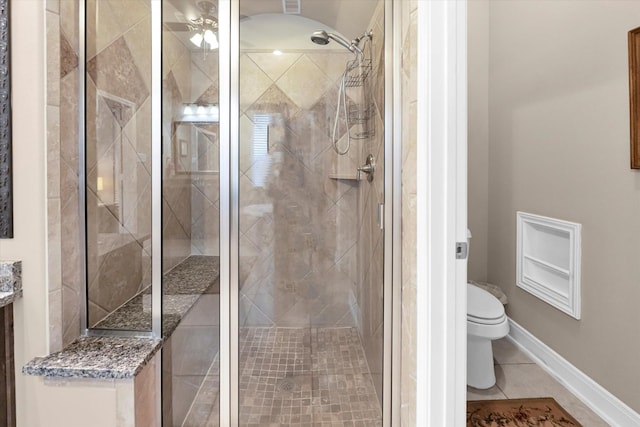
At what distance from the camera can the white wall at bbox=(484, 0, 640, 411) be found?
1756 millimetres

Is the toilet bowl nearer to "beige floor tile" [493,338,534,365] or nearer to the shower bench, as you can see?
"beige floor tile" [493,338,534,365]

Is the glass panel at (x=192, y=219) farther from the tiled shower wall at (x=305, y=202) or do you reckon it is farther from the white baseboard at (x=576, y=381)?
the white baseboard at (x=576, y=381)

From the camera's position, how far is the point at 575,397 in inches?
80.0

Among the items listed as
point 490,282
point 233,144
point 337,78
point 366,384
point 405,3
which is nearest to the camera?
point 405,3

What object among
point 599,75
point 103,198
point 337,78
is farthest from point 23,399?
point 599,75

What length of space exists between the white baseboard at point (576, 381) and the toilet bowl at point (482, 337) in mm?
396

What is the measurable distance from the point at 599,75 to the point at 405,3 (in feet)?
4.04

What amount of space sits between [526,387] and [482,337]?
43cm

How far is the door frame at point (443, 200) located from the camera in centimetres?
115

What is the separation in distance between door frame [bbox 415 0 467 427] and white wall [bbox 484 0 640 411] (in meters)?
1.13

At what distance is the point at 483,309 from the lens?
215 centimetres

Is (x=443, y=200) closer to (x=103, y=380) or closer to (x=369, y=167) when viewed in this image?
(x=369, y=167)

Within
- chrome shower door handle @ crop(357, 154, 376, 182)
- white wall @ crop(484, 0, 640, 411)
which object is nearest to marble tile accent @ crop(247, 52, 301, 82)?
chrome shower door handle @ crop(357, 154, 376, 182)

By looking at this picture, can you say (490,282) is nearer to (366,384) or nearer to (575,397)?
(575,397)
